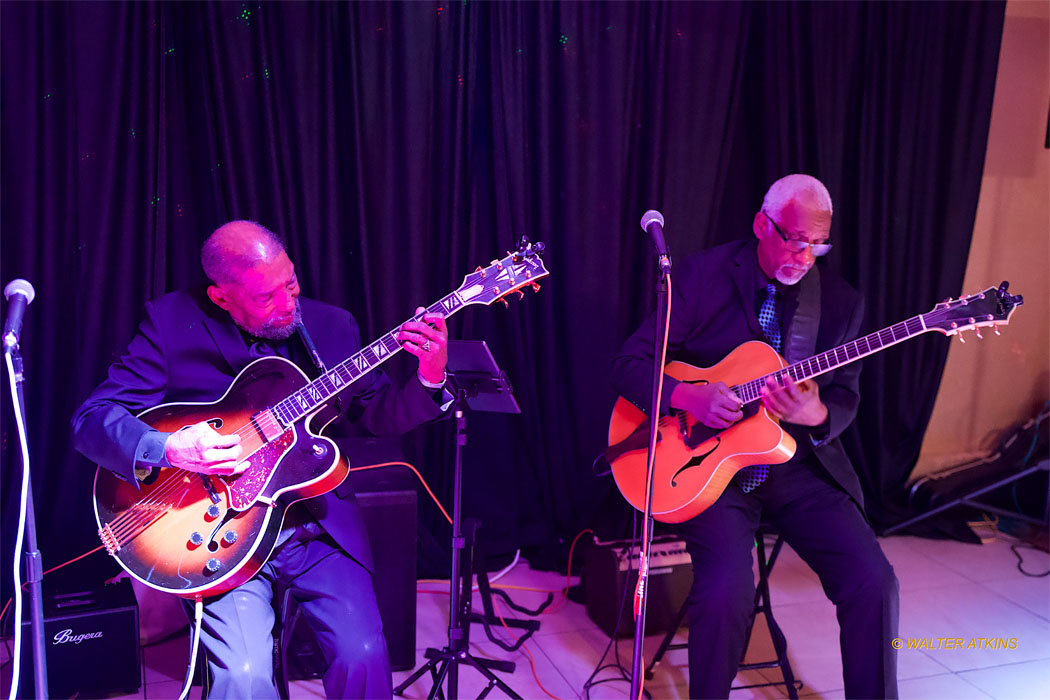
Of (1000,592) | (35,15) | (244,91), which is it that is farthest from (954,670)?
(35,15)

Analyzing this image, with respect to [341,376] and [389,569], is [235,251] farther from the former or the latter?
[389,569]

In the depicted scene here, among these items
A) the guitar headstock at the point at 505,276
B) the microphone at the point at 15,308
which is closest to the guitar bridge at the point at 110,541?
the microphone at the point at 15,308

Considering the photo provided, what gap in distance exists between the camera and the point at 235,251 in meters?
2.50

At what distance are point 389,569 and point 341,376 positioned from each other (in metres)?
0.89

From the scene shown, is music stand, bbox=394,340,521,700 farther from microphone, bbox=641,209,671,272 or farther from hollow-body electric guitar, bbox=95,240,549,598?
microphone, bbox=641,209,671,272

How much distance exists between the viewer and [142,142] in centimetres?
331

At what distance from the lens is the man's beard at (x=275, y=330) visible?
2564 mm

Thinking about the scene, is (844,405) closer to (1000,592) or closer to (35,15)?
(1000,592)

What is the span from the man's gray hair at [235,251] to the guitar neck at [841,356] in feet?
5.04

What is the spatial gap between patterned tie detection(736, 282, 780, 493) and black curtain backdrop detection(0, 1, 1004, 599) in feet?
3.42

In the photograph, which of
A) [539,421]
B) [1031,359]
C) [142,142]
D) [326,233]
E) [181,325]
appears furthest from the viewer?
[1031,359]

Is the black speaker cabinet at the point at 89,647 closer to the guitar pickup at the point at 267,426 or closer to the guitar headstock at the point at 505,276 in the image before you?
the guitar pickup at the point at 267,426

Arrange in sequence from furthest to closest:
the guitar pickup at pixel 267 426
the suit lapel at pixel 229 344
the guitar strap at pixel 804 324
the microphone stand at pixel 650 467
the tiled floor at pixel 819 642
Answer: the tiled floor at pixel 819 642, the guitar strap at pixel 804 324, the suit lapel at pixel 229 344, the guitar pickup at pixel 267 426, the microphone stand at pixel 650 467

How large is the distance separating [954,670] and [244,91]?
3504mm
